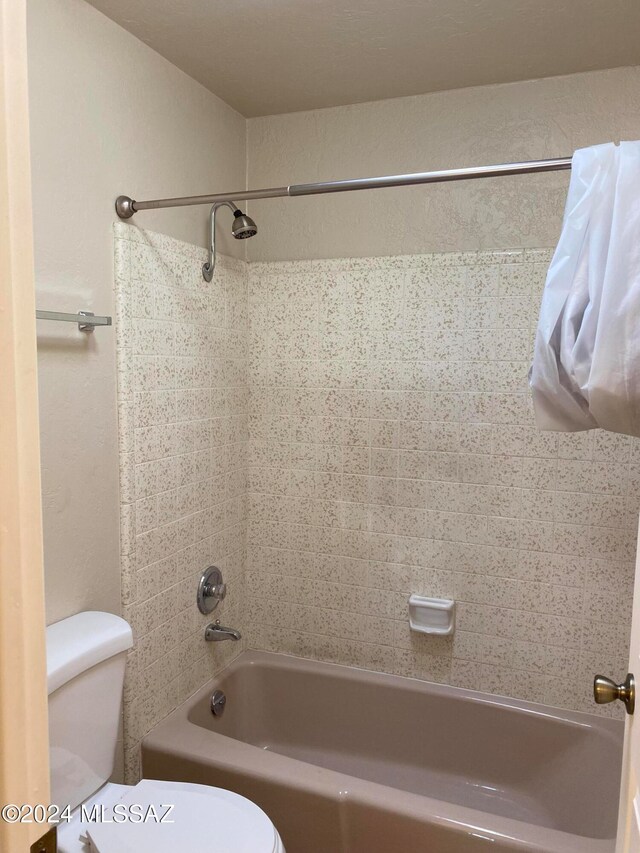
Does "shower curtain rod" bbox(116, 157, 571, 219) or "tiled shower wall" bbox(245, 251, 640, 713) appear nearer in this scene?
"shower curtain rod" bbox(116, 157, 571, 219)

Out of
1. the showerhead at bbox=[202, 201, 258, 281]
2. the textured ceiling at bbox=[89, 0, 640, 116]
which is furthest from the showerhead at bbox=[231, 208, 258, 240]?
the textured ceiling at bbox=[89, 0, 640, 116]

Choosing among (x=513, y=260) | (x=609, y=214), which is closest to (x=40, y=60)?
(x=609, y=214)

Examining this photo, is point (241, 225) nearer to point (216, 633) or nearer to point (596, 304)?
point (596, 304)

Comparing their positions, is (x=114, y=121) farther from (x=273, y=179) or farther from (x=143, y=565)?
(x=143, y=565)

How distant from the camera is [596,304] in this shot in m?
1.11

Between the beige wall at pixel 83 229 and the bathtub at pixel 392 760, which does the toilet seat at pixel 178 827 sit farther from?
the beige wall at pixel 83 229

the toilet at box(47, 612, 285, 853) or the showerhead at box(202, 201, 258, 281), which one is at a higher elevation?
the showerhead at box(202, 201, 258, 281)

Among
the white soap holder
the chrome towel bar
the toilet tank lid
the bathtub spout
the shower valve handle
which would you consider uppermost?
the chrome towel bar

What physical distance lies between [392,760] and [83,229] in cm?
205

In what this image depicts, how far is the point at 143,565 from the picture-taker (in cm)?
187

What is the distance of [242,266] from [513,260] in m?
1.00

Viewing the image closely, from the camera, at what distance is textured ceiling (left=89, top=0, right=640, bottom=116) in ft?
5.28

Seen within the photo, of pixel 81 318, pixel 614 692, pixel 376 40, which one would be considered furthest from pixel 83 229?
pixel 614 692

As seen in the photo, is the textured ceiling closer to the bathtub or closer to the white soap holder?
the white soap holder
